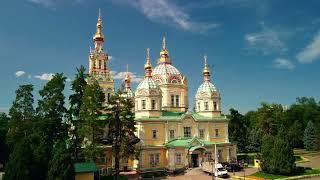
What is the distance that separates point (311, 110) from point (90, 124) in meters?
63.8

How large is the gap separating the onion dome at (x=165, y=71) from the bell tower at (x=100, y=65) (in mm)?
7243

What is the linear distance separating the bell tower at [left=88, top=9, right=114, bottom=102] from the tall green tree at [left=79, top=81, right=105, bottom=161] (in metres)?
18.6

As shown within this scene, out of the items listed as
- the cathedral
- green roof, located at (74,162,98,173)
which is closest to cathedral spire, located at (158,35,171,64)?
the cathedral

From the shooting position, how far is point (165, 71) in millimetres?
50938

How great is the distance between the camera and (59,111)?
34500 millimetres

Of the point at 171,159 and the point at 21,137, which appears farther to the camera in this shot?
the point at 171,159

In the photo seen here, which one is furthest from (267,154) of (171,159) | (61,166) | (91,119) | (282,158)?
(61,166)

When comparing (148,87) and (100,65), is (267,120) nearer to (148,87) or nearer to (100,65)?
(148,87)

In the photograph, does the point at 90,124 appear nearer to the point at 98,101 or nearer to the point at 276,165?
the point at 98,101

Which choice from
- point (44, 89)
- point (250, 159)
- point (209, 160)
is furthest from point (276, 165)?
point (44, 89)

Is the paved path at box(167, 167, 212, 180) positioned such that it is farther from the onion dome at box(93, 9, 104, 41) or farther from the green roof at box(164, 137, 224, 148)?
the onion dome at box(93, 9, 104, 41)

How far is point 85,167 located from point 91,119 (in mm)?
4398

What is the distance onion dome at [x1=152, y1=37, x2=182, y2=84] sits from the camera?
5066 cm

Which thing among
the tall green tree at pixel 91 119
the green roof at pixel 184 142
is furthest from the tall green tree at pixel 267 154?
the tall green tree at pixel 91 119
